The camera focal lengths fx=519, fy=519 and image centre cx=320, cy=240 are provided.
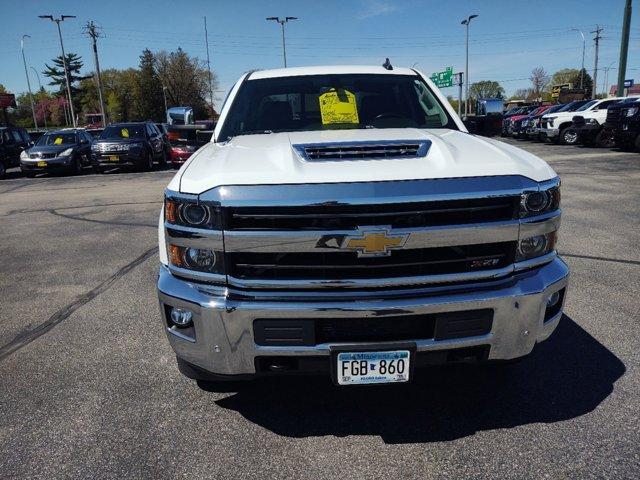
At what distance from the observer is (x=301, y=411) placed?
2777 mm

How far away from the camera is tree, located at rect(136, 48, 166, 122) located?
8100 centimetres

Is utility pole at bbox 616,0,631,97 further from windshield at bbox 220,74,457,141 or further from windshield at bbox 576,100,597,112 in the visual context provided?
windshield at bbox 220,74,457,141

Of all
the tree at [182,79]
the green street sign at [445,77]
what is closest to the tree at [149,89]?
the tree at [182,79]

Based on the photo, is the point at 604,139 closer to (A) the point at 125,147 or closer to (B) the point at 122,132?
(A) the point at 125,147

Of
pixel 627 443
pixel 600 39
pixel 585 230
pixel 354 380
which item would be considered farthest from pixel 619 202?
pixel 600 39

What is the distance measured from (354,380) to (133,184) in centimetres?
1308

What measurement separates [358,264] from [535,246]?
856mm

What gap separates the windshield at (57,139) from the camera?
18000 millimetres

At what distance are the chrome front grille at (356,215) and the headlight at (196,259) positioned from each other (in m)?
0.17

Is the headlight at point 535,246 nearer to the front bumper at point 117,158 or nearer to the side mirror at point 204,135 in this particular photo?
the side mirror at point 204,135

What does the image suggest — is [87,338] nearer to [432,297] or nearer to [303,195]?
[303,195]

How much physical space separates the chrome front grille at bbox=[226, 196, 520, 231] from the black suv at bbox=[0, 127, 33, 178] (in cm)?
1881

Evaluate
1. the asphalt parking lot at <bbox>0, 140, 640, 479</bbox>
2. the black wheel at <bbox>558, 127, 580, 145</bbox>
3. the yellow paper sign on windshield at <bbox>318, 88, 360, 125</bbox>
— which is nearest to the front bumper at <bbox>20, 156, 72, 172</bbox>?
the asphalt parking lot at <bbox>0, 140, 640, 479</bbox>

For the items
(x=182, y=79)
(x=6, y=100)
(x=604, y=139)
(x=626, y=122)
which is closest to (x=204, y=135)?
(x=626, y=122)
